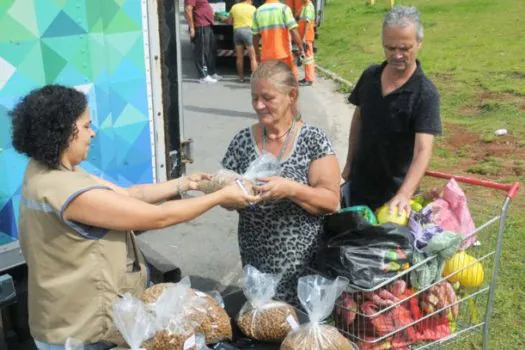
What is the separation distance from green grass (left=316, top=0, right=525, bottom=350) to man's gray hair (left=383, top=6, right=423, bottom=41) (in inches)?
81.2

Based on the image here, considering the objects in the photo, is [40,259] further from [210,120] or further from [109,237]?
[210,120]

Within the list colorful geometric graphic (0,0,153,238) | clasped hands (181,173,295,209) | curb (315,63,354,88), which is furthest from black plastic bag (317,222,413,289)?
curb (315,63,354,88)

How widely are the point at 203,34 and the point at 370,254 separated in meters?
9.70

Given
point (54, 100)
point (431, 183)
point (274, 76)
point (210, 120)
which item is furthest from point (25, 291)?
point (210, 120)

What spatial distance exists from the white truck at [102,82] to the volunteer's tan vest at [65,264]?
108 centimetres

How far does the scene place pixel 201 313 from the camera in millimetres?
2162

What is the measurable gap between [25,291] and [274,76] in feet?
7.05

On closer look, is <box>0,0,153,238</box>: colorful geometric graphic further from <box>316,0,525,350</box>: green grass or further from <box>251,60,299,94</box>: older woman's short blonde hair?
<box>316,0,525,350</box>: green grass

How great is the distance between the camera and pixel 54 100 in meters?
2.10

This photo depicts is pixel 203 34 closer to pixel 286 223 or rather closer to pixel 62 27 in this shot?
pixel 62 27

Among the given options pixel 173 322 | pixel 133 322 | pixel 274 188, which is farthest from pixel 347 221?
pixel 133 322

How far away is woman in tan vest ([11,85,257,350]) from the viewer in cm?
205

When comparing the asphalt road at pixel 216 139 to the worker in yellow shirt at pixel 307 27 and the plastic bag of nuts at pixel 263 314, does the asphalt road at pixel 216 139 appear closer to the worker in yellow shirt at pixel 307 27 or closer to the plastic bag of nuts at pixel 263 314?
the worker in yellow shirt at pixel 307 27

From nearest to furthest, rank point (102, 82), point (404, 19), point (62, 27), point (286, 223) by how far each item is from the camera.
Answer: point (286, 223) → point (404, 19) → point (62, 27) → point (102, 82)
